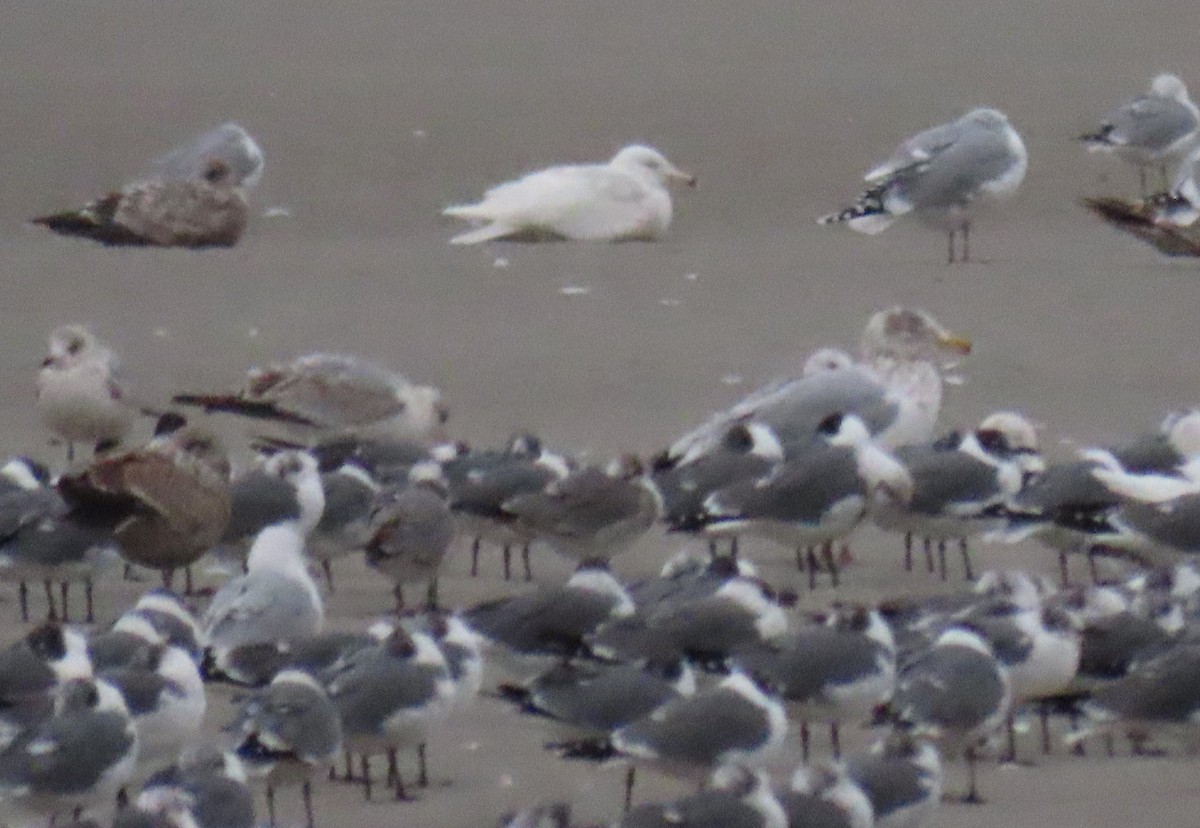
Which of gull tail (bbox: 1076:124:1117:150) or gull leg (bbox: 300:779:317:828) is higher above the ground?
gull tail (bbox: 1076:124:1117:150)

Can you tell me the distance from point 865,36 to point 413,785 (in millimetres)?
14910

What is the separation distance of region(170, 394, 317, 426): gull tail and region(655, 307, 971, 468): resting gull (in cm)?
146

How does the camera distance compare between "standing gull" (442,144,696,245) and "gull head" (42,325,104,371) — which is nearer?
"gull head" (42,325,104,371)

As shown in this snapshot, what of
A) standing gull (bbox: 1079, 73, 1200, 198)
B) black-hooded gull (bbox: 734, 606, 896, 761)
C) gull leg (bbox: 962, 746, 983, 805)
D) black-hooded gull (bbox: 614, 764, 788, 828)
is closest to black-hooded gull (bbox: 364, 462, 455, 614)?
black-hooded gull (bbox: 734, 606, 896, 761)

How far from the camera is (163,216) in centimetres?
1717

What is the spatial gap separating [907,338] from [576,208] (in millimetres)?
3989

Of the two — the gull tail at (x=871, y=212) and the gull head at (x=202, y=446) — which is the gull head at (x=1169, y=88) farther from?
the gull head at (x=202, y=446)

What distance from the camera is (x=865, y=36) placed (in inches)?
909

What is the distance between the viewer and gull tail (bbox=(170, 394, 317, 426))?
12.5 metres

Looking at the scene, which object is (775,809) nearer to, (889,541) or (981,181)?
(889,541)

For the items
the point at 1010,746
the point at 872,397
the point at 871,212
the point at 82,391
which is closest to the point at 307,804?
the point at 1010,746

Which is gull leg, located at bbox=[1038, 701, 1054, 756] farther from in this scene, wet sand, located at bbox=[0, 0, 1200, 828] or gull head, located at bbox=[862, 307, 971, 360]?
gull head, located at bbox=[862, 307, 971, 360]

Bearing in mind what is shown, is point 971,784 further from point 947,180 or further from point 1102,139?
point 1102,139

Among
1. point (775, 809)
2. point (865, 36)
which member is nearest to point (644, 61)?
point (865, 36)
